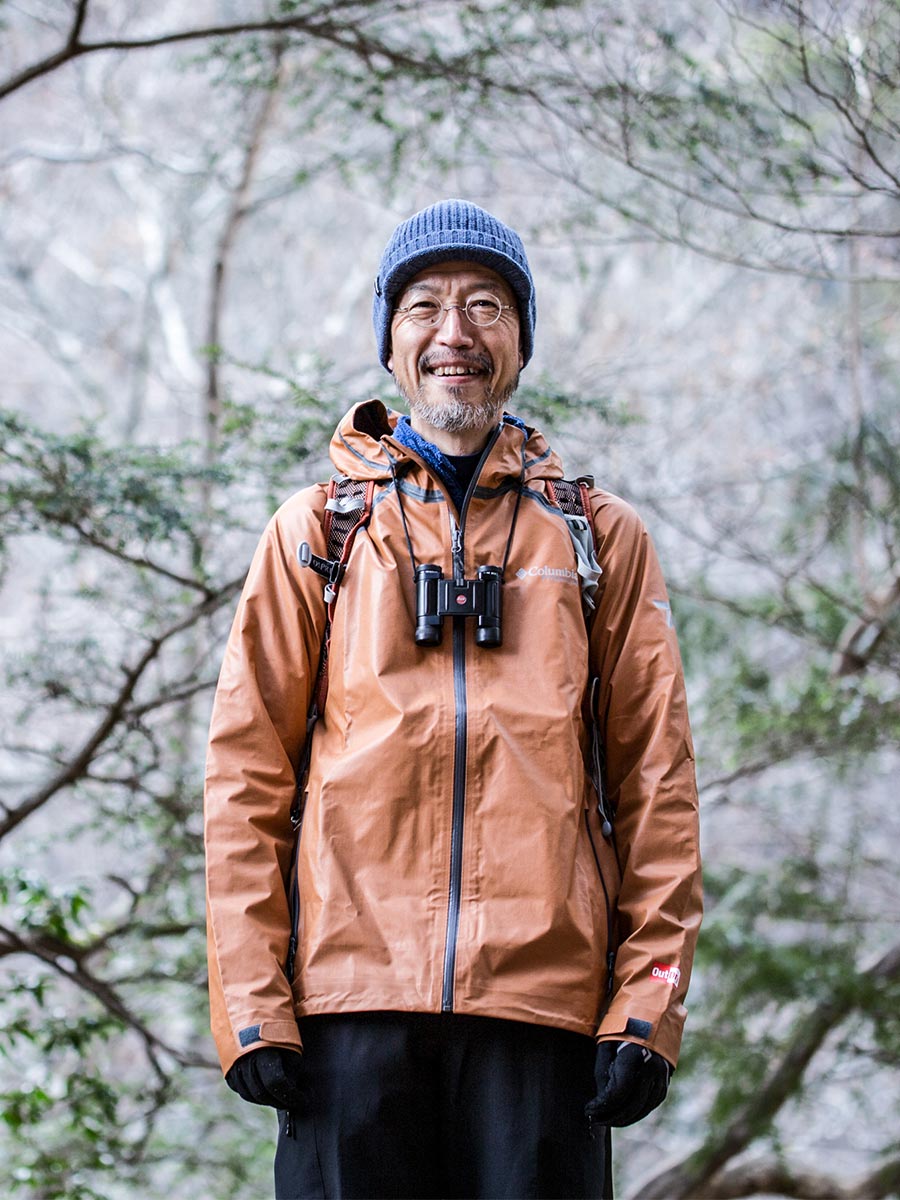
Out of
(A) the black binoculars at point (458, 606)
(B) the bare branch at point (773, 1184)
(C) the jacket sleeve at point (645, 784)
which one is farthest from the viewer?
(B) the bare branch at point (773, 1184)

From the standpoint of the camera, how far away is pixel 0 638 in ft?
15.8

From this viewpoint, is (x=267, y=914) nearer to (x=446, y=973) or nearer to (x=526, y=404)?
(x=446, y=973)

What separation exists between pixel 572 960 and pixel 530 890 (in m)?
0.15

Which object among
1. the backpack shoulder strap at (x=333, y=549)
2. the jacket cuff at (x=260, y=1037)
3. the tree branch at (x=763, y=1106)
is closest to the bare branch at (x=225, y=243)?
the tree branch at (x=763, y=1106)

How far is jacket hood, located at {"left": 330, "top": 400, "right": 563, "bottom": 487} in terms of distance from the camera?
99.3 inches

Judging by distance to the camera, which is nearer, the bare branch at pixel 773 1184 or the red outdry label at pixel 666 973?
the red outdry label at pixel 666 973

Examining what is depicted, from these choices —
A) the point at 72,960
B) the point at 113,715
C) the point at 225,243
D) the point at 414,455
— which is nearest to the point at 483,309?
the point at 414,455

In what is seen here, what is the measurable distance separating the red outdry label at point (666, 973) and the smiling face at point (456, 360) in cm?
110

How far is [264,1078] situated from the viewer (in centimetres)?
210

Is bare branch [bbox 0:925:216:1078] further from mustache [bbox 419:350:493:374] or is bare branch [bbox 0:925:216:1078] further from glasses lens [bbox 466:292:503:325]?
glasses lens [bbox 466:292:503:325]

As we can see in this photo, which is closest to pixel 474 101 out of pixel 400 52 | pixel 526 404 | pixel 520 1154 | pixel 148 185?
pixel 400 52

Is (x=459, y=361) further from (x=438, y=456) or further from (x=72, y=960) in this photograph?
(x=72, y=960)

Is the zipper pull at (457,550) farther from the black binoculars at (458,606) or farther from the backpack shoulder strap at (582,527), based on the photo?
the backpack shoulder strap at (582,527)

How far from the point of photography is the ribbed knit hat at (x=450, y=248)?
259 centimetres
